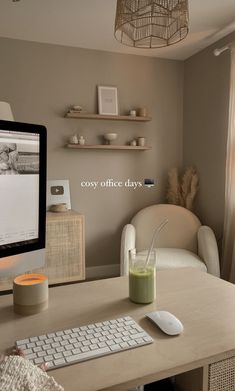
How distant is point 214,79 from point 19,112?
1910mm

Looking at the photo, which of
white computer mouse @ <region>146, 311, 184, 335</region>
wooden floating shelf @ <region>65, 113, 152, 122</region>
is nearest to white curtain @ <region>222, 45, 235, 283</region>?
wooden floating shelf @ <region>65, 113, 152, 122</region>

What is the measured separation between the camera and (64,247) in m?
2.74

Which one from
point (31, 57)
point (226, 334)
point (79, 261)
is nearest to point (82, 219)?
point (79, 261)

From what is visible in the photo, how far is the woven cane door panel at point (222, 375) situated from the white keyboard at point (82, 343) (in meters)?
0.17

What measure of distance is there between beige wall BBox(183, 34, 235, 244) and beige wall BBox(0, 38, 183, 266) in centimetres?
19

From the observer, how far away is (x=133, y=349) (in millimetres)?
727

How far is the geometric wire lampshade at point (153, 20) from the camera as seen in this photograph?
1328mm

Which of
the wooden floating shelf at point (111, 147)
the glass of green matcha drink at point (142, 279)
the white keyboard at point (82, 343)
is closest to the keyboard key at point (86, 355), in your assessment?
the white keyboard at point (82, 343)

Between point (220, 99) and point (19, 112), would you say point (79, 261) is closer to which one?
point (19, 112)

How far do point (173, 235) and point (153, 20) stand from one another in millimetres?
1987

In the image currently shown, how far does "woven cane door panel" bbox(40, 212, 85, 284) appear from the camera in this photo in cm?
268

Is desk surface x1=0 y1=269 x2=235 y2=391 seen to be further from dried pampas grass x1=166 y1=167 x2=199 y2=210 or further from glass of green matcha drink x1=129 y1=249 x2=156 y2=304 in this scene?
dried pampas grass x1=166 y1=167 x2=199 y2=210

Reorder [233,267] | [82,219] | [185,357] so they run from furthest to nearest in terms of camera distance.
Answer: [82,219] < [233,267] < [185,357]

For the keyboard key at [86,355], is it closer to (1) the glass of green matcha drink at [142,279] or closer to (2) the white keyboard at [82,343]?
(2) the white keyboard at [82,343]
